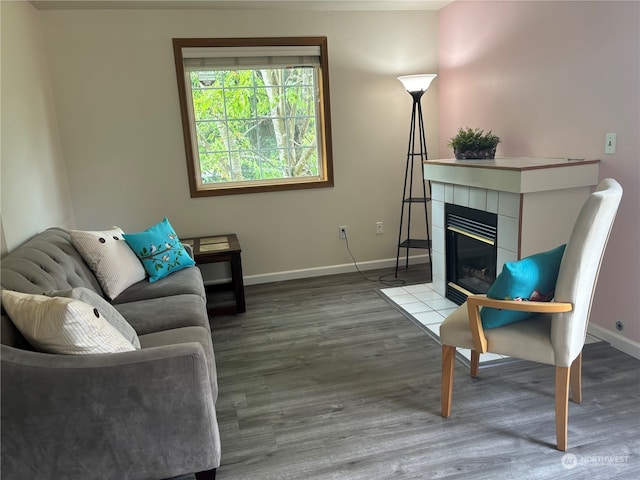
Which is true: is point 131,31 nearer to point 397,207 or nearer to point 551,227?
point 397,207

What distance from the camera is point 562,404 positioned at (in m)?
1.80

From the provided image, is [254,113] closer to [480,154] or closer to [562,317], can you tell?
[480,154]

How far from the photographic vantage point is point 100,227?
382 centimetres

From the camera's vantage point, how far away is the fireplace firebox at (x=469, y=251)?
2941 millimetres

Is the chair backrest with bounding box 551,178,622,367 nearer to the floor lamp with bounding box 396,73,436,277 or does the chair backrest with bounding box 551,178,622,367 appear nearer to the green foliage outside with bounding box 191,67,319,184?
the floor lamp with bounding box 396,73,436,277

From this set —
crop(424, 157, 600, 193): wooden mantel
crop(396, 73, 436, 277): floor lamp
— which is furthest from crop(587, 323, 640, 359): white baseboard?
crop(396, 73, 436, 277): floor lamp

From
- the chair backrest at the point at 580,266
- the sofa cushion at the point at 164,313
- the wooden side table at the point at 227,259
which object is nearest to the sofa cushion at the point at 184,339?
the sofa cushion at the point at 164,313

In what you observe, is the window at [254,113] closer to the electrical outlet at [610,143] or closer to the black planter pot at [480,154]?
the black planter pot at [480,154]

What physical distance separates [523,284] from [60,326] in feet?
5.48

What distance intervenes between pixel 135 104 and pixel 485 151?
2.74m

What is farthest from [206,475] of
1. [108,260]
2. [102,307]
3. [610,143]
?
[610,143]

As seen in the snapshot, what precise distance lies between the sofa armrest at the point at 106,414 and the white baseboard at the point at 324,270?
2577 mm

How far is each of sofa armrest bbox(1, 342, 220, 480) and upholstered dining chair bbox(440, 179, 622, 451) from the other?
1090mm

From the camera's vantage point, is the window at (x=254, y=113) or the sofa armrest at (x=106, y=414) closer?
the sofa armrest at (x=106, y=414)
